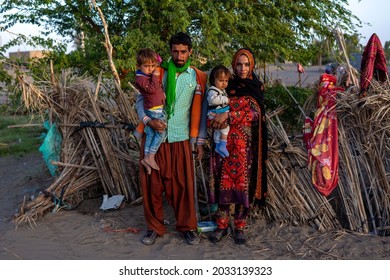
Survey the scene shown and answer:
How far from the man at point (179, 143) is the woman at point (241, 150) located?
0.19 meters

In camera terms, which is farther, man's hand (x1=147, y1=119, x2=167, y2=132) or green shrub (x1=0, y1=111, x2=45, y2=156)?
green shrub (x1=0, y1=111, x2=45, y2=156)

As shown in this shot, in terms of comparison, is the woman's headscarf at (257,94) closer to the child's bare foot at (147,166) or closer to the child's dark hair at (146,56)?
the child's dark hair at (146,56)

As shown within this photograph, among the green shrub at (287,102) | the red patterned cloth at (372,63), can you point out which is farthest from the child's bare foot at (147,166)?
the red patterned cloth at (372,63)

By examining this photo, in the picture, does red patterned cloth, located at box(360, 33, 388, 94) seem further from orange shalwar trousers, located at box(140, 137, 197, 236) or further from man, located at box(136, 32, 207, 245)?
orange shalwar trousers, located at box(140, 137, 197, 236)

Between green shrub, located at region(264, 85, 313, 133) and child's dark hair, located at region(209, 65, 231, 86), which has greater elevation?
child's dark hair, located at region(209, 65, 231, 86)

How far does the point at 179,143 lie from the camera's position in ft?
11.6

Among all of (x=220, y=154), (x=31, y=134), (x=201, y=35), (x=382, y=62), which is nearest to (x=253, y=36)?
(x=201, y=35)

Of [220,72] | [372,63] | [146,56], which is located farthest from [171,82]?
[372,63]

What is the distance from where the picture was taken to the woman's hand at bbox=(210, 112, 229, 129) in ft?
10.9

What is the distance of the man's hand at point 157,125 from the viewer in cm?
338

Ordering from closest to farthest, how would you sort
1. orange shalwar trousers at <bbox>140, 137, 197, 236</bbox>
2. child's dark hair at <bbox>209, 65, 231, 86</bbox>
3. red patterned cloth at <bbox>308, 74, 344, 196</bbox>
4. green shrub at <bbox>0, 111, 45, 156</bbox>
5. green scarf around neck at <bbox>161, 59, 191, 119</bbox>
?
child's dark hair at <bbox>209, 65, 231, 86</bbox>, green scarf around neck at <bbox>161, 59, 191, 119</bbox>, orange shalwar trousers at <bbox>140, 137, 197, 236</bbox>, red patterned cloth at <bbox>308, 74, 344, 196</bbox>, green shrub at <bbox>0, 111, 45, 156</bbox>

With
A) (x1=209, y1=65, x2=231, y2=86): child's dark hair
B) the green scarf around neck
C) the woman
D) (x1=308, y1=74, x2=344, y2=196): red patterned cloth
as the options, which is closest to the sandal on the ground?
the woman

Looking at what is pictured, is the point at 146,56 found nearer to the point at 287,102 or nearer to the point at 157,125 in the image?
the point at 157,125

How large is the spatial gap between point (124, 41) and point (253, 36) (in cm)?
219
